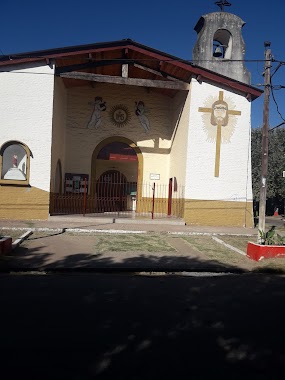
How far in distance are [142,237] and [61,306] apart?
21.4ft

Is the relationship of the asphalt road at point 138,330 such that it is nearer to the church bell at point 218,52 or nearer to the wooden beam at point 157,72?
the wooden beam at point 157,72

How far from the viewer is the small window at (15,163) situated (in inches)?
519

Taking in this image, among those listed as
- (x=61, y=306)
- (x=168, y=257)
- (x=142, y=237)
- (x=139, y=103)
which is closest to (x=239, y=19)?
(x=139, y=103)

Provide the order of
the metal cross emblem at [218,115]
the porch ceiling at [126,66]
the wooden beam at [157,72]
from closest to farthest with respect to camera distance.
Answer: the porch ceiling at [126,66] → the metal cross emblem at [218,115] → the wooden beam at [157,72]

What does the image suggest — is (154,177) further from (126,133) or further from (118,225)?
(118,225)

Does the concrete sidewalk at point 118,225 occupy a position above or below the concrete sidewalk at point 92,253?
above

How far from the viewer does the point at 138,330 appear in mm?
3695

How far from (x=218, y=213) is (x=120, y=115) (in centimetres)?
687

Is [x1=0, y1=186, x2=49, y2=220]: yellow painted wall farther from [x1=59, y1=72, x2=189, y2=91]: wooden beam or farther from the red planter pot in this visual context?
the red planter pot

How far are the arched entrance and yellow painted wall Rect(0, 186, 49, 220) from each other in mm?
3612

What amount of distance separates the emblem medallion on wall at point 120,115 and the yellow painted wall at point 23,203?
5818 millimetres

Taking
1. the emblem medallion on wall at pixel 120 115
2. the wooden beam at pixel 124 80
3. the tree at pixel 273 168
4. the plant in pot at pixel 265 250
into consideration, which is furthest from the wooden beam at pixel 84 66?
the tree at pixel 273 168

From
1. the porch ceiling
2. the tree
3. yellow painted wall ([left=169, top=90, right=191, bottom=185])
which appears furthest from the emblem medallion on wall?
the tree

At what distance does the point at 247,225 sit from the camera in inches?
584
